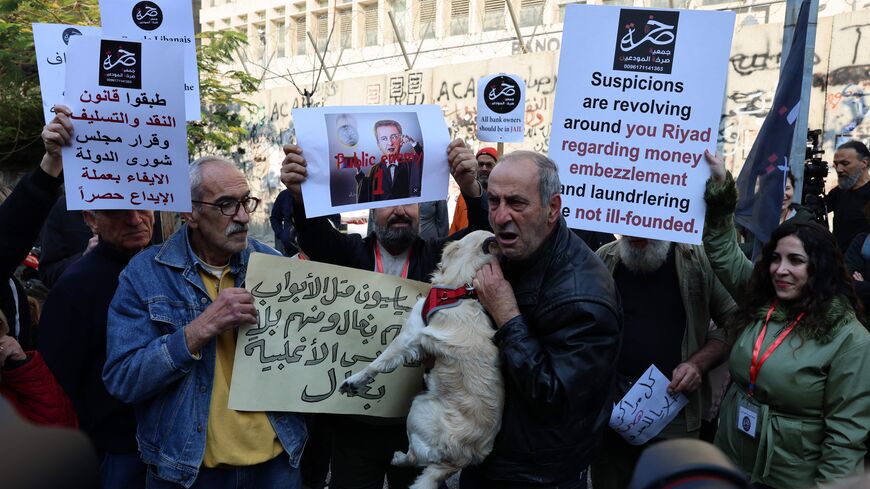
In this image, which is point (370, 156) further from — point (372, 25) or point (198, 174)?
point (372, 25)

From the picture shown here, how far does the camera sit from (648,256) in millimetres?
3463

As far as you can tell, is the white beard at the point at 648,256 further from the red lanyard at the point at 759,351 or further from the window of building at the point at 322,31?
the window of building at the point at 322,31

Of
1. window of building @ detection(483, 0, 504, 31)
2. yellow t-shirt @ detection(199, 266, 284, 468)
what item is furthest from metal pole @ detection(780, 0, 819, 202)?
window of building @ detection(483, 0, 504, 31)

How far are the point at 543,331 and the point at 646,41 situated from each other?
1.52 meters

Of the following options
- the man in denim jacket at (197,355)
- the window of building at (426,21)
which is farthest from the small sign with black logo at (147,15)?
the window of building at (426,21)

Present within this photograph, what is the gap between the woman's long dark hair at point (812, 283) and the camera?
308cm

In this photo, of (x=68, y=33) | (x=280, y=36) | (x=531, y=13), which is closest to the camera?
(x=68, y=33)

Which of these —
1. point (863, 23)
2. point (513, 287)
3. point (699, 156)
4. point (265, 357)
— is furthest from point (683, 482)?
point (863, 23)

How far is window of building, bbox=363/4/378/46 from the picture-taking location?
104 feet

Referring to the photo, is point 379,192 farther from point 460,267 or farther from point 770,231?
point 770,231

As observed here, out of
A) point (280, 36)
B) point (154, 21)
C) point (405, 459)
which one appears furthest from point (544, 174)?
point (280, 36)

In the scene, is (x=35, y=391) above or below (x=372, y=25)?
below

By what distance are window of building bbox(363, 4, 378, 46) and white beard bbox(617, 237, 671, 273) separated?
2948 centimetres

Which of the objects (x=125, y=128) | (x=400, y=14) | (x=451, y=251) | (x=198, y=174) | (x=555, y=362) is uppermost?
(x=400, y=14)
